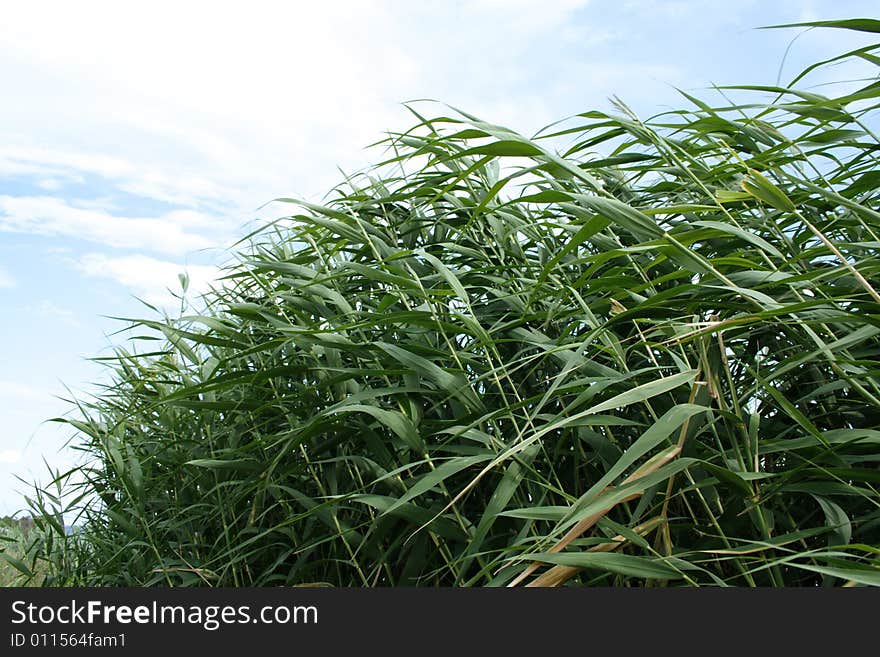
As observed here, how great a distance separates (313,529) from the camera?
168 cm

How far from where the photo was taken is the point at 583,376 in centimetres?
133

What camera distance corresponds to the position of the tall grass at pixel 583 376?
1082 mm

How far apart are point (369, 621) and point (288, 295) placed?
748 millimetres

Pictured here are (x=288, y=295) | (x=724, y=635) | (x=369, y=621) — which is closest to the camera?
(x=724, y=635)

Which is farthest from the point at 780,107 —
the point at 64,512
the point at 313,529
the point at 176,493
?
the point at 64,512

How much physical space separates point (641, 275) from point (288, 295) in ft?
2.42

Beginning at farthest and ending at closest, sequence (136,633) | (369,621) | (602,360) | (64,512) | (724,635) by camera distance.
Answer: (64,512), (602,360), (136,633), (369,621), (724,635)

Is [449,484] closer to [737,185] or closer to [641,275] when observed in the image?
[641,275]

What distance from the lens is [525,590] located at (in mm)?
1027

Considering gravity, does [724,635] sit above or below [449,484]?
below

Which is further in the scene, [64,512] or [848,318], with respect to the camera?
[64,512]

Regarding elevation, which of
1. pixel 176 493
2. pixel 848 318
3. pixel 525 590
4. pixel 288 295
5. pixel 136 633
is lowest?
pixel 525 590

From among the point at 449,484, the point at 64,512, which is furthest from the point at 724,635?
the point at 64,512

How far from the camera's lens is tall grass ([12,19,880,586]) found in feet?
3.55
